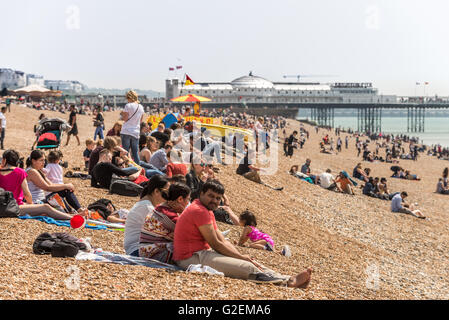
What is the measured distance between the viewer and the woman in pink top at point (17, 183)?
7.07 meters

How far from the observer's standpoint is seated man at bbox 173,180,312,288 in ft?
17.3

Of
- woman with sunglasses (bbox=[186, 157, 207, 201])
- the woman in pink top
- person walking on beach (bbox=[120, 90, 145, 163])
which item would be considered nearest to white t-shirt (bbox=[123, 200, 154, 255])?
the woman in pink top

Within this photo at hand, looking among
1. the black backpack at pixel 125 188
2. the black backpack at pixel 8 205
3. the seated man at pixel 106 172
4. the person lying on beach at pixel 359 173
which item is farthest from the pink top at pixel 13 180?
the person lying on beach at pixel 359 173

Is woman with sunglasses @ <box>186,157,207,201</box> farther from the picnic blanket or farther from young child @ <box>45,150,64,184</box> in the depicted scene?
the picnic blanket

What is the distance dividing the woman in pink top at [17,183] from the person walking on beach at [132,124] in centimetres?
297

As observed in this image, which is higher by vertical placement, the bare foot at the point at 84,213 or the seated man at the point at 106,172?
the seated man at the point at 106,172

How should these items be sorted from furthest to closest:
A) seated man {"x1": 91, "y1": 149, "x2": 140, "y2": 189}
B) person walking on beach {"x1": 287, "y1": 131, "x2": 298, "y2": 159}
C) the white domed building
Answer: the white domed building, person walking on beach {"x1": 287, "y1": 131, "x2": 298, "y2": 159}, seated man {"x1": 91, "y1": 149, "x2": 140, "y2": 189}

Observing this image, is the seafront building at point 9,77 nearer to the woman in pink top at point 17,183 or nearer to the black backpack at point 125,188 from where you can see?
the black backpack at point 125,188

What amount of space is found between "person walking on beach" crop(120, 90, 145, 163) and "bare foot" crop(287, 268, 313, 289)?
17.7 ft

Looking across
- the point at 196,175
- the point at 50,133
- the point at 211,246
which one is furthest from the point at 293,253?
the point at 50,133

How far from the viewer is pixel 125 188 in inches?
370
